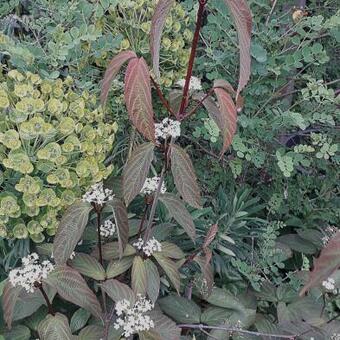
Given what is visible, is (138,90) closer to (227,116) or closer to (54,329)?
(227,116)

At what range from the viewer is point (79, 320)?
122 cm

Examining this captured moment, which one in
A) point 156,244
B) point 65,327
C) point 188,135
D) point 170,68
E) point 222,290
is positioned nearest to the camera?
point 65,327

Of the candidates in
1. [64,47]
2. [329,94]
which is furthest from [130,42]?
[329,94]

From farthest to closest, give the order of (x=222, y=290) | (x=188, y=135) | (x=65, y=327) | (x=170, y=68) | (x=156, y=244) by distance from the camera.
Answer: (x=188, y=135), (x=170, y=68), (x=222, y=290), (x=156, y=244), (x=65, y=327)

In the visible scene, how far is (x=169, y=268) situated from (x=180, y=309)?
20cm

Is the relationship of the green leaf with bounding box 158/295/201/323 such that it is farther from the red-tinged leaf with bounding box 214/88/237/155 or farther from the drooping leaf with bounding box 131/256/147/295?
the red-tinged leaf with bounding box 214/88/237/155

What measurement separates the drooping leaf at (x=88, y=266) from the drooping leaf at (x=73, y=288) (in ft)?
0.34

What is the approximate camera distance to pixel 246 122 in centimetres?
152

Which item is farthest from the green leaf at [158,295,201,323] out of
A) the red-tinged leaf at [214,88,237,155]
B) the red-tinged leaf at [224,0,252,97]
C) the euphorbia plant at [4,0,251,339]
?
the red-tinged leaf at [224,0,252,97]

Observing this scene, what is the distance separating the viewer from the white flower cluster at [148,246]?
119cm

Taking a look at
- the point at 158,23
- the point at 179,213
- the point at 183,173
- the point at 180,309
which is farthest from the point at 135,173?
the point at 180,309

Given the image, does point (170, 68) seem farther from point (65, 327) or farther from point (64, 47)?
point (65, 327)

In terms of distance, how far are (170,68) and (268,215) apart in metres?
0.61

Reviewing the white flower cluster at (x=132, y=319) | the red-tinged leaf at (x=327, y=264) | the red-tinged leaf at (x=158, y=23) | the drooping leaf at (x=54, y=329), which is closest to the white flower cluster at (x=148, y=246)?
the white flower cluster at (x=132, y=319)
